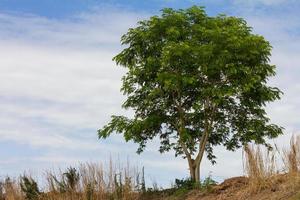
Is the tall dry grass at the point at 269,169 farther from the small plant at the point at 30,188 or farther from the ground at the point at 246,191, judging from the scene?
the small plant at the point at 30,188

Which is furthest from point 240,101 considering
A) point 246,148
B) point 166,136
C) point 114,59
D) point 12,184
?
point 12,184

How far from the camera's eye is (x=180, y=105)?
26016 millimetres

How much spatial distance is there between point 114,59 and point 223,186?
9530 millimetres

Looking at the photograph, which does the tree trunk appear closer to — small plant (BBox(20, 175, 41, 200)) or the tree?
the tree

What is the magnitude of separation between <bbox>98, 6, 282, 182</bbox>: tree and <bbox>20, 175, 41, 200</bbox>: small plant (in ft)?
11.6

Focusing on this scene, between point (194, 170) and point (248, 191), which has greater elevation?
point (194, 170)

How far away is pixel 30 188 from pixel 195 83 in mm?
8500

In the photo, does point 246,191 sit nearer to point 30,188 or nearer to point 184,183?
point 184,183

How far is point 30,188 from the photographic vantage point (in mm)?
26719

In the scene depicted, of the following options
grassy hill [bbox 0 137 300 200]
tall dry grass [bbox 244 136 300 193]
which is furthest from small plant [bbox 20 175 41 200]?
tall dry grass [bbox 244 136 300 193]

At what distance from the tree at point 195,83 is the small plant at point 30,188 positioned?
11.6ft

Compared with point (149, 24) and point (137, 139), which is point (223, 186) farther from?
point (149, 24)

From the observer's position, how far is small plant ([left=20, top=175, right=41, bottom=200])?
26.4 metres

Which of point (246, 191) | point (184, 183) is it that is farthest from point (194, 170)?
point (246, 191)
